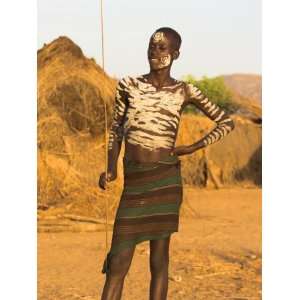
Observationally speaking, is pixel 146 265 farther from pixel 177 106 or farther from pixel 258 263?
pixel 177 106

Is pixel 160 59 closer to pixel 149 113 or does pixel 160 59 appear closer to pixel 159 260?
pixel 149 113

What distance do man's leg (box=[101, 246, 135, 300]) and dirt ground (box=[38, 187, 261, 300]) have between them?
4.49 feet

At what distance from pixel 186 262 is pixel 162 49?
3.24m

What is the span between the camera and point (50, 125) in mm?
10898

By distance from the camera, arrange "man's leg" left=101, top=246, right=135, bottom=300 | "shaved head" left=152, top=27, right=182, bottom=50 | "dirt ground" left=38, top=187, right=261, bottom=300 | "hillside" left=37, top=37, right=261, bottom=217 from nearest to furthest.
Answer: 1. "man's leg" left=101, top=246, right=135, bottom=300
2. "shaved head" left=152, top=27, right=182, bottom=50
3. "dirt ground" left=38, top=187, right=261, bottom=300
4. "hillside" left=37, top=37, right=261, bottom=217

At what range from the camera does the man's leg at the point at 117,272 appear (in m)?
6.21

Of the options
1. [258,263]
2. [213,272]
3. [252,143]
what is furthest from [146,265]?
[252,143]

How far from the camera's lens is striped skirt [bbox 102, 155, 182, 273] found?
623 centimetres

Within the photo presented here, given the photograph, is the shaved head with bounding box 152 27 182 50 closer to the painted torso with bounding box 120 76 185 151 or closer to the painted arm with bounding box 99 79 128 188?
the painted torso with bounding box 120 76 185 151

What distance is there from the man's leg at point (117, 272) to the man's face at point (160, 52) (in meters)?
1.41

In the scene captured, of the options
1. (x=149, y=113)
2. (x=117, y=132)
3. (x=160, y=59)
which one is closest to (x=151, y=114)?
(x=149, y=113)

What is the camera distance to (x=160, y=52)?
6305 millimetres

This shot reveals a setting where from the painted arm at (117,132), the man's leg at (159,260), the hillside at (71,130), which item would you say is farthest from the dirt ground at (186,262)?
the painted arm at (117,132)

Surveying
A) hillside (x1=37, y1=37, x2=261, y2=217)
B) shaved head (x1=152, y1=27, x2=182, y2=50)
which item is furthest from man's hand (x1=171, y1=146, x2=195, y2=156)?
hillside (x1=37, y1=37, x2=261, y2=217)
